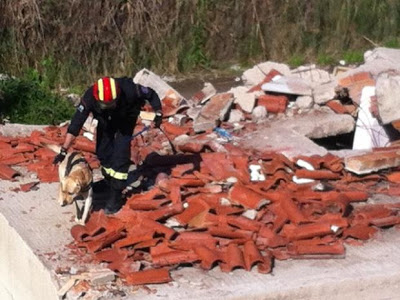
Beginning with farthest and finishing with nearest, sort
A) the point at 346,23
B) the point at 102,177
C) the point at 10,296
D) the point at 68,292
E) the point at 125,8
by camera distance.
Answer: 1. the point at 346,23
2. the point at 125,8
3. the point at 102,177
4. the point at 10,296
5. the point at 68,292

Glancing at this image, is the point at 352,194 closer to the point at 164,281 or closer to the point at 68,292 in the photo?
the point at 164,281

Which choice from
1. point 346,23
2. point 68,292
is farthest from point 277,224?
point 346,23

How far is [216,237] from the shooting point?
6.96 meters

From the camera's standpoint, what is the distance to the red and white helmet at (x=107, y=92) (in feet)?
22.2

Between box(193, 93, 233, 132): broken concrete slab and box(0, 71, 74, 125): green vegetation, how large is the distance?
2.15 meters

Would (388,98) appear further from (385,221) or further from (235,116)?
(385,221)

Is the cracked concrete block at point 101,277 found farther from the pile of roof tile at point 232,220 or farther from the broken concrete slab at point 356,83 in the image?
the broken concrete slab at point 356,83

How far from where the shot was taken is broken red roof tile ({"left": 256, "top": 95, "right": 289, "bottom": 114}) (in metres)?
9.53

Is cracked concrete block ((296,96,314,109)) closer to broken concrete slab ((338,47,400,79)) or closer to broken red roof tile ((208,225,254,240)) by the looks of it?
broken concrete slab ((338,47,400,79))

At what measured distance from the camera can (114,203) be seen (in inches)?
290

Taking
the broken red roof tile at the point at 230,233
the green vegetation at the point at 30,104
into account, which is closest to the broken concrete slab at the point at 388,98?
the broken red roof tile at the point at 230,233

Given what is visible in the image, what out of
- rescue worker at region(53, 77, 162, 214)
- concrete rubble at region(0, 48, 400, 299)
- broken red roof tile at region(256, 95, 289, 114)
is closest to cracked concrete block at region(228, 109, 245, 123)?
concrete rubble at region(0, 48, 400, 299)

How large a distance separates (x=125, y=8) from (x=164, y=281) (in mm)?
7567

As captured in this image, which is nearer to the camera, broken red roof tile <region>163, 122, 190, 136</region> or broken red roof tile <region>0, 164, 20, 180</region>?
broken red roof tile <region>0, 164, 20, 180</region>
